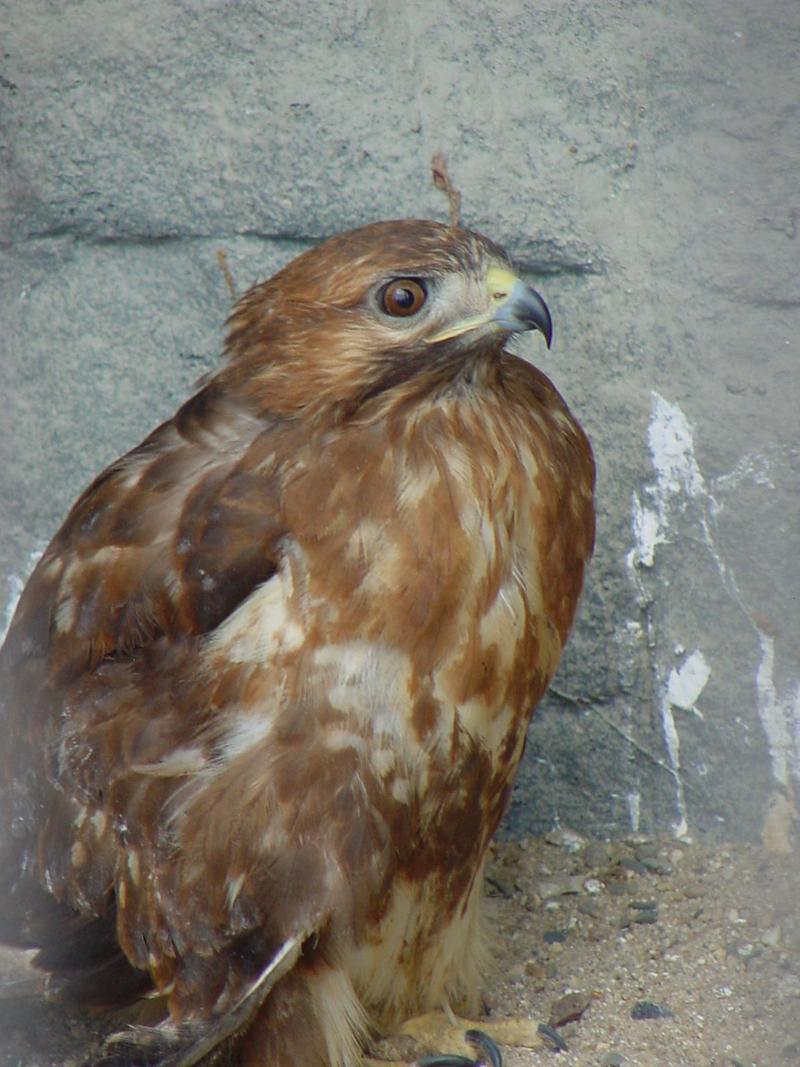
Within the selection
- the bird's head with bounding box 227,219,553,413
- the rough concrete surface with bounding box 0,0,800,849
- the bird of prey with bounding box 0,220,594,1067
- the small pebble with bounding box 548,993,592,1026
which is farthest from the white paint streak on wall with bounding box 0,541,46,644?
the small pebble with bounding box 548,993,592,1026

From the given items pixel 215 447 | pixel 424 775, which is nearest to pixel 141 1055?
pixel 424 775

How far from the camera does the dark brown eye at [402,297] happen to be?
2.99 m

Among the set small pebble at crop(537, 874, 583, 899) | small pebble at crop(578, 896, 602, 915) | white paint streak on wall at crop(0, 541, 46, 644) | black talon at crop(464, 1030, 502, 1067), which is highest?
white paint streak on wall at crop(0, 541, 46, 644)

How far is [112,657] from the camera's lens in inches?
124

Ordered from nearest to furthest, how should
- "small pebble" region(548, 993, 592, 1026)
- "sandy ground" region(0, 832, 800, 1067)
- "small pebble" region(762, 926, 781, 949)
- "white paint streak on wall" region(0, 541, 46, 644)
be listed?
1. "sandy ground" region(0, 832, 800, 1067)
2. "small pebble" region(548, 993, 592, 1026)
3. "small pebble" region(762, 926, 781, 949)
4. "white paint streak on wall" region(0, 541, 46, 644)

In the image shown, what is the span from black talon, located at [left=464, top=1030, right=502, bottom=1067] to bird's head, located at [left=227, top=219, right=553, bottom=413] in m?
1.62

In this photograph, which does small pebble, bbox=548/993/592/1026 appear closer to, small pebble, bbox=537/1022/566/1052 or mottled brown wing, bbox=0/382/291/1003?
small pebble, bbox=537/1022/566/1052

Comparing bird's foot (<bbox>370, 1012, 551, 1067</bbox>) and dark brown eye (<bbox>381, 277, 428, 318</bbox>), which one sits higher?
dark brown eye (<bbox>381, 277, 428, 318</bbox>)

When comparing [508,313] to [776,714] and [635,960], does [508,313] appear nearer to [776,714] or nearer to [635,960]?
[776,714]

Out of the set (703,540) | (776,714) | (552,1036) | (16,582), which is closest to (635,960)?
(552,1036)

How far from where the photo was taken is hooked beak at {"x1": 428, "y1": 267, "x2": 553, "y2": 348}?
2986 mm

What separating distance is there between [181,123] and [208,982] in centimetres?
236

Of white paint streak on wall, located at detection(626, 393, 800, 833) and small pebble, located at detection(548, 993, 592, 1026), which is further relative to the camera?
white paint streak on wall, located at detection(626, 393, 800, 833)

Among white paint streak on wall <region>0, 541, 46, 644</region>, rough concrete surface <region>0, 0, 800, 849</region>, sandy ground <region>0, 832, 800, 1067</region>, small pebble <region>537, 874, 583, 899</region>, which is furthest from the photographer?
white paint streak on wall <region>0, 541, 46, 644</region>
